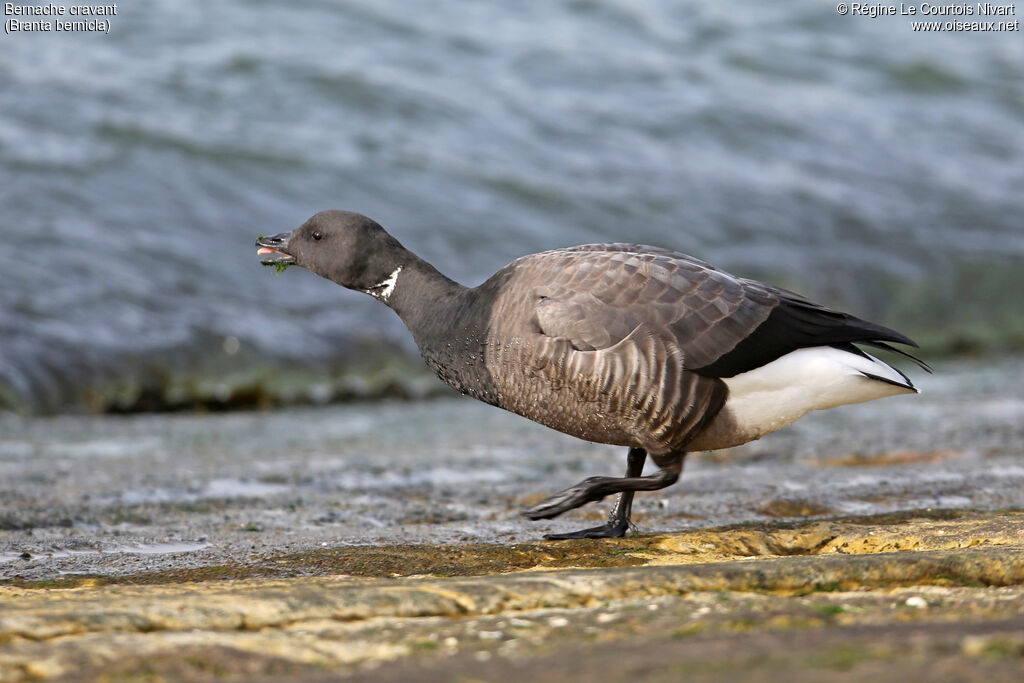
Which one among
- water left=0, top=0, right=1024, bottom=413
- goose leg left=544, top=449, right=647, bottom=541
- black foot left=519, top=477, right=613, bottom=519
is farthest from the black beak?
water left=0, top=0, right=1024, bottom=413

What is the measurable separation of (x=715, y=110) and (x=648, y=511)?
45.6ft

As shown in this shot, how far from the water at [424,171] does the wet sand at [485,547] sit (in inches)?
73.2

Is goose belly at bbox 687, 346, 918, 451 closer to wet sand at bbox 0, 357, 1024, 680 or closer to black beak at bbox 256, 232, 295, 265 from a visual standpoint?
wet sand at bbox 0, 357, 1024, 680

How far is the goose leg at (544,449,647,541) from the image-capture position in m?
5.18

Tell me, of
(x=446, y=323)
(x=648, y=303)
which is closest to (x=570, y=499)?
(x=648, y=303)

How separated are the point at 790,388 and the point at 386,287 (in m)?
2.11

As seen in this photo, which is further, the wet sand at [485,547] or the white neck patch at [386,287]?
the white neck patch at [386,287]

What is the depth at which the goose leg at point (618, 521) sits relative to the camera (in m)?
5.18

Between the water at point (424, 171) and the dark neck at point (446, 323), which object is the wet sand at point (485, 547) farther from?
the water at point (424, 171)

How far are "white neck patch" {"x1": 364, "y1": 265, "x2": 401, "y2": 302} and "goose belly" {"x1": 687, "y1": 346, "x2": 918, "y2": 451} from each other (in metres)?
1.76

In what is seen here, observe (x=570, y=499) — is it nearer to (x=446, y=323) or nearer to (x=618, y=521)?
(x=618, y=521)

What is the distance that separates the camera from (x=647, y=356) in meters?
5.08

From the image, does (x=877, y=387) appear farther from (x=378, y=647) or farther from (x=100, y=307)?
(x=100, y=307)

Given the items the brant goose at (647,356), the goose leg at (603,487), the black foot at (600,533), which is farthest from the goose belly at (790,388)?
the black foot at (600,533)
